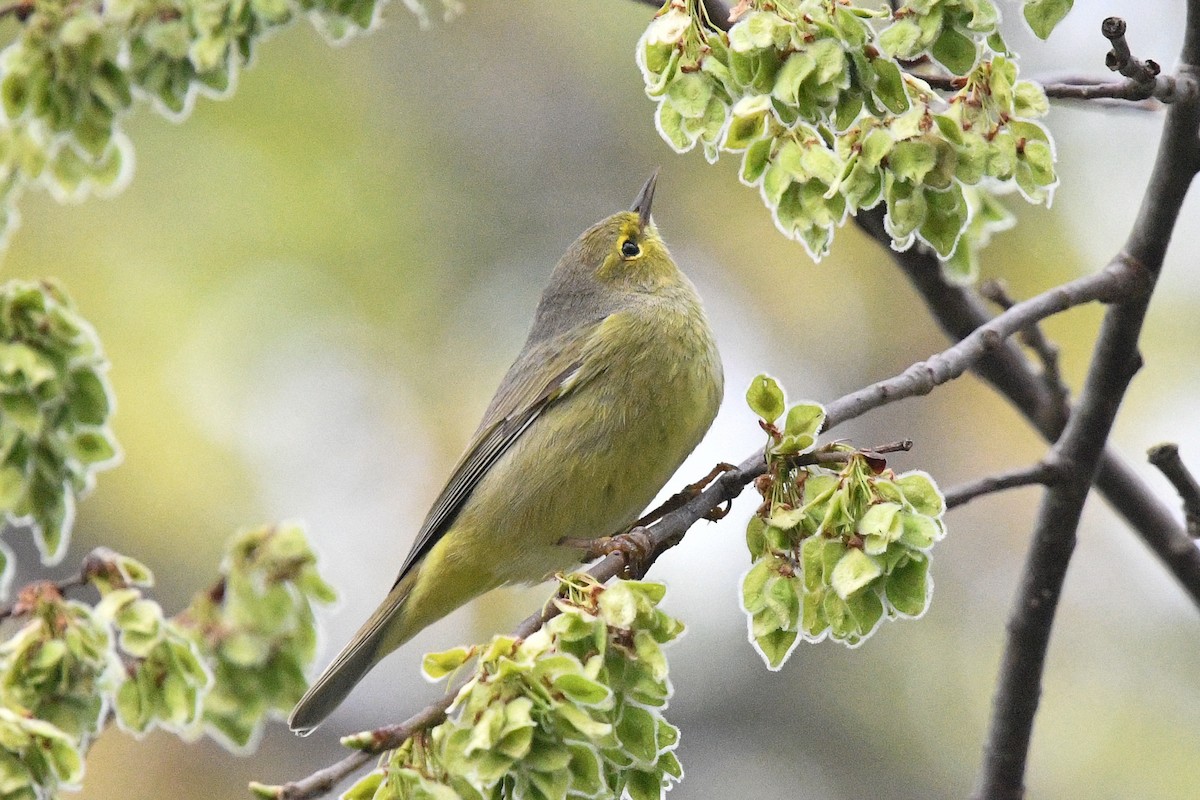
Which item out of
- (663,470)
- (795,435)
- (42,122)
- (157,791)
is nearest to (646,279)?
(663,470)

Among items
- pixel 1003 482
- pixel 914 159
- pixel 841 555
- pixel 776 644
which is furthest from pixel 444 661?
pixel 1003 482

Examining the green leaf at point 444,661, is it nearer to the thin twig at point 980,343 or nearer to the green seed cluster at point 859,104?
the thin twig at point 980,343

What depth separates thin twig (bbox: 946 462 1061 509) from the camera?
9.45ft

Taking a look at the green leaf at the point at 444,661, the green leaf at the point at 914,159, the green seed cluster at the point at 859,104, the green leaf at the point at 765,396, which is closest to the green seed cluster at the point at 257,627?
the green leaf at the point at 444,661

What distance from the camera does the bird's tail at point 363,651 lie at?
4.17 m

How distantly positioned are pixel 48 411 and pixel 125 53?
2.88 feet

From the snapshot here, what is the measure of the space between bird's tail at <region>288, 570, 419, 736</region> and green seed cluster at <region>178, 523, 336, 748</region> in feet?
1.96

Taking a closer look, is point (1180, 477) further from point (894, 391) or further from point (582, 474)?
point (582, 474)

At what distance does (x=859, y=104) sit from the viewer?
2213 mm

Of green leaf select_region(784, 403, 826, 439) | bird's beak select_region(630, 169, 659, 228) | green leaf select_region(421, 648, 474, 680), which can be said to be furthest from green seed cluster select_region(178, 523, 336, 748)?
bird's beak select_region(630, 169, 659, 228)

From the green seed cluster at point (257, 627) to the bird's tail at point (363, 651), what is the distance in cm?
60

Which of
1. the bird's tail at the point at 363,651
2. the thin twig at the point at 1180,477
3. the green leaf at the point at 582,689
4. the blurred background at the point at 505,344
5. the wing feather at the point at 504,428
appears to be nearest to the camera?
the green leaf at the point at 582,689

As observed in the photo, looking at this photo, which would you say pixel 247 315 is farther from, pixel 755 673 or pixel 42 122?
pixel 42 122

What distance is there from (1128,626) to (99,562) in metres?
5.87
